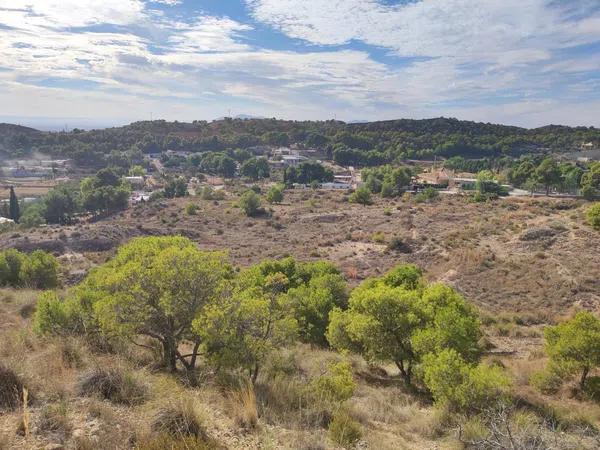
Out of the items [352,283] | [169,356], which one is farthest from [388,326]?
[352,283]

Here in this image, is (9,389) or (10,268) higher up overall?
(9,389)

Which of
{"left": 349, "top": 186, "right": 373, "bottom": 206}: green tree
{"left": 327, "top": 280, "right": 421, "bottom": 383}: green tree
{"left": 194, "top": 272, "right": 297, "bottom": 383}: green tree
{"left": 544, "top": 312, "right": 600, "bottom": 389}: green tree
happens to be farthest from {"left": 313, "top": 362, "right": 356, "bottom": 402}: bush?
{"left": 349, "top": 186, "right": 373, "bottom": 206}: green tree

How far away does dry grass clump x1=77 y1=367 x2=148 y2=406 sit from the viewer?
5906mm

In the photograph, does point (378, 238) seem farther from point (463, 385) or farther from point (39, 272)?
point (463, 385)

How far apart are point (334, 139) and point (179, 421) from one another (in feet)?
399

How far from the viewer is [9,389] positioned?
5.50m

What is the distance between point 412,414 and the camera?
874 cm

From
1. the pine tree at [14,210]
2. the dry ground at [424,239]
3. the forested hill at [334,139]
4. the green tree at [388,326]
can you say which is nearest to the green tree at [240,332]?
the green tree at [388,326]

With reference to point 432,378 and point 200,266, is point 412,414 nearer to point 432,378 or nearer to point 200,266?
point 432,378

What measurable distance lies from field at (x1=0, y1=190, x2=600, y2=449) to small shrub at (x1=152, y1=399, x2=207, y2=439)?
10 centimetres

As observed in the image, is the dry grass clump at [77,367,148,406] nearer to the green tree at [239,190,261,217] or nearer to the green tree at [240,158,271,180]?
the green tree at [239,190,261,217]

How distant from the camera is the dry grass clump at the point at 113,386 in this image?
5.91m

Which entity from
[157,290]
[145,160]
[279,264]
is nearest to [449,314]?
[157,290]

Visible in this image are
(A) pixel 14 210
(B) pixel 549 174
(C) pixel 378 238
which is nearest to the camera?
(C) pixel 378 238
